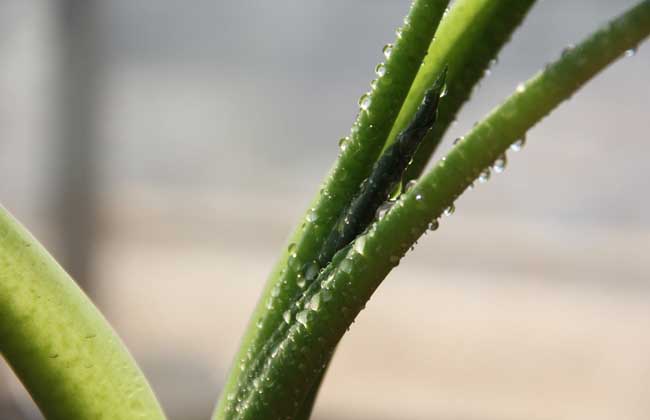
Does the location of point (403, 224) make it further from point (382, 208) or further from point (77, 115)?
point (77, 115)

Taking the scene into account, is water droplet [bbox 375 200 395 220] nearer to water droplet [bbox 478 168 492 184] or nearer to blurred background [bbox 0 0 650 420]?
water droplet [bbox 478 168 492 184]

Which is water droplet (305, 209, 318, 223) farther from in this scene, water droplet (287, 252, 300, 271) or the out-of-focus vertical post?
the out-of-focus vertical post

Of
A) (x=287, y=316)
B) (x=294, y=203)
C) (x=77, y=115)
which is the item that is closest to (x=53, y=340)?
(x=287, y=316)

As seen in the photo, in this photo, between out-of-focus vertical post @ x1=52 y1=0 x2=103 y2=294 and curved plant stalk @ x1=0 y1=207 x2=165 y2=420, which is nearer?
curved plant stalk @ x1=0 y1=207 x2=165 y2=420

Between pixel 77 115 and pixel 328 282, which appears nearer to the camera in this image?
pixel 328 282

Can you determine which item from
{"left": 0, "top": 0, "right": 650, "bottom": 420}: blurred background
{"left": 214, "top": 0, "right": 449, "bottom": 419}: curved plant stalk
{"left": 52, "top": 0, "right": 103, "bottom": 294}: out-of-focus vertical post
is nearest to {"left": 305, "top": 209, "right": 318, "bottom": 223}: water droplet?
{"left": 214, "top": 0, "right": 449, "bottom": 419}: curved plant stalk

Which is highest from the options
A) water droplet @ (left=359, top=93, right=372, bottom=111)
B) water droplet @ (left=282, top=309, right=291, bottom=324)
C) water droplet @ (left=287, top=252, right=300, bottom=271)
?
water droplet @ (left=359, top=93, right=372, bottom=111)

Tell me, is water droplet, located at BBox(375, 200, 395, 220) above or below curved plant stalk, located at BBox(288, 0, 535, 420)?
below
